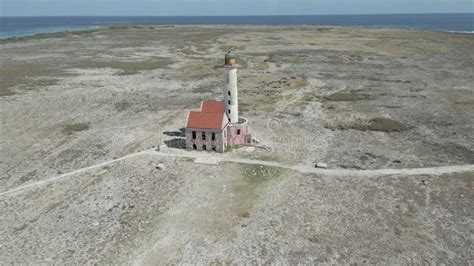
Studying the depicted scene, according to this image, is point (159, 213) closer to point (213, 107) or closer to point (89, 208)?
point (89, 208)

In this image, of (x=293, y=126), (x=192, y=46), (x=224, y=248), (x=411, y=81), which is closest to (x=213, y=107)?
(x=293, y=126)

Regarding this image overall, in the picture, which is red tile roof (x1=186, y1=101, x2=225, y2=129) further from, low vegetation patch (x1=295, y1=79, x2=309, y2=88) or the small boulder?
low vegetation patch (x1=295, y1=79, x2=309, y2=88)

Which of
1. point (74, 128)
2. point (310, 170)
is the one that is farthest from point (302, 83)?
point (74, 128)

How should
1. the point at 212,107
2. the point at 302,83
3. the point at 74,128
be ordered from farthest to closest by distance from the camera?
the point at 302,83
the point at 74,128
the point at 212,107

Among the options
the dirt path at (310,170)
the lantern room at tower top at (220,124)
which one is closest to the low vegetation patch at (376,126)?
the dirt path at (310,170)

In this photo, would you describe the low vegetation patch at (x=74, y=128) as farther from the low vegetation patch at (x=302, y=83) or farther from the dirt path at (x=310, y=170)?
the low vegetation patch at (x=302, y=83)

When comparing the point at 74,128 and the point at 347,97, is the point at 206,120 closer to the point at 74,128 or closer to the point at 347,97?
the point at 74,128
